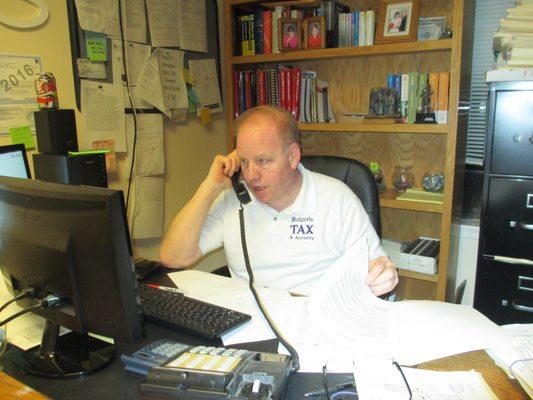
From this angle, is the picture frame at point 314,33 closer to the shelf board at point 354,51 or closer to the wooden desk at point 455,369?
the shelf board at point 354,51

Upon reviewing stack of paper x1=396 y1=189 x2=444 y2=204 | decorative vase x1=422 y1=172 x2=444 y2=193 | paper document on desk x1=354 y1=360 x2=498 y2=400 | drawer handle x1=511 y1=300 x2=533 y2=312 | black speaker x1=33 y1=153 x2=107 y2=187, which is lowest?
drawer handle x1=511 y1=300 x2=533 y2=312

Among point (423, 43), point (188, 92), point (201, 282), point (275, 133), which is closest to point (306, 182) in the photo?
point (275, 133)

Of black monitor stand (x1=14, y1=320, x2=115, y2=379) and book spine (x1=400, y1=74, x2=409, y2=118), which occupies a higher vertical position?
book spine (x1=400, y1=74, x2=409, y2=118)

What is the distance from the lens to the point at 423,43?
6.80 feet

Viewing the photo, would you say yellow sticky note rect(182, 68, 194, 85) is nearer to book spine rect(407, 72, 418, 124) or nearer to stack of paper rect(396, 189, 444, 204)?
book spine rect(407, 72, 418, 124)

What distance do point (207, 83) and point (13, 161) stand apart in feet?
4.68

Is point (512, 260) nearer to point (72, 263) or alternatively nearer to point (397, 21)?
point (397, 21)

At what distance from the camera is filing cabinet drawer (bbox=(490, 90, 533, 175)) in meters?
1.75

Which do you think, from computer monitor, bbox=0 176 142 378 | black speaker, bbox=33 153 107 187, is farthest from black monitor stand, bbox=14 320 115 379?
black speaker, bbox=33 153 107 187

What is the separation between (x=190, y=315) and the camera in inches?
40.9

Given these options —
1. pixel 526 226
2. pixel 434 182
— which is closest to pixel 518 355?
pixel 526 226

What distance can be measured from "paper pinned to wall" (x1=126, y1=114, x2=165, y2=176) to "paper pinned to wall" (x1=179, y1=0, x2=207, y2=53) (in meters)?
0.48

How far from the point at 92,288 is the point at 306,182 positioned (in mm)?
890

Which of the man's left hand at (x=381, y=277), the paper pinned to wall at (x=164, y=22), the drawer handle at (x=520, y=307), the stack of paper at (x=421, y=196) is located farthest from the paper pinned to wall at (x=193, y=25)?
the drawer handle at (x=520, y=307)
